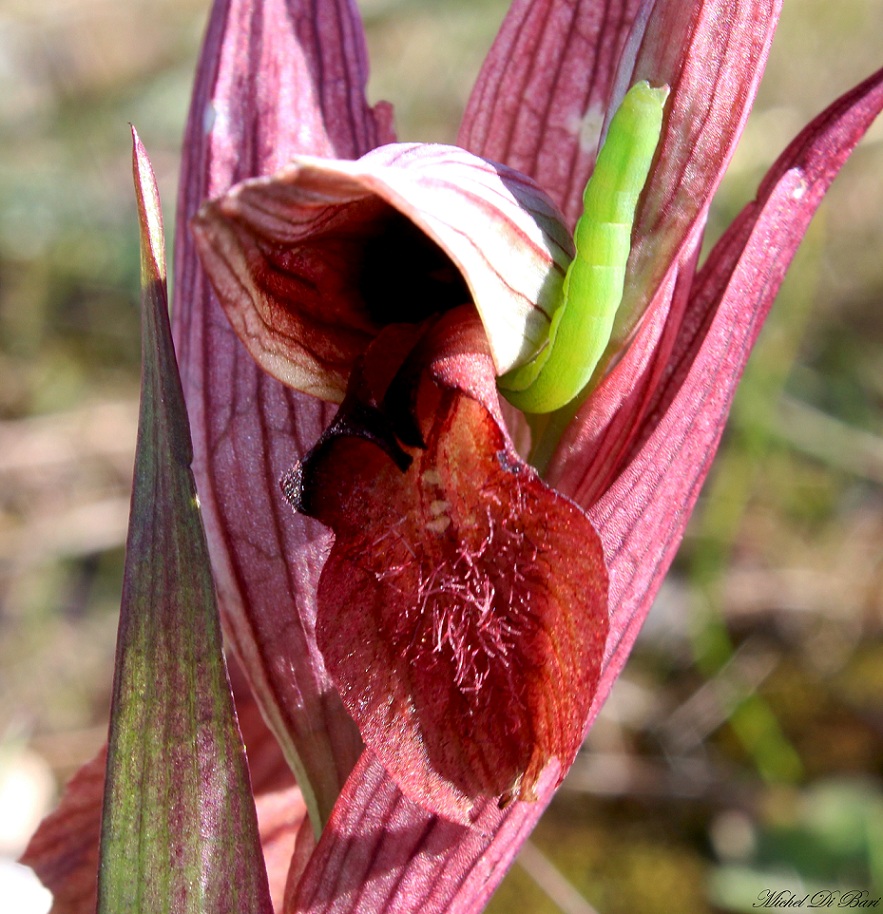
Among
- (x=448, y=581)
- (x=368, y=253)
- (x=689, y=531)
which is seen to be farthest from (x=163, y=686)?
(x=689, y=531)

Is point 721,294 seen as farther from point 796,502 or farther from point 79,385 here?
point 79,385

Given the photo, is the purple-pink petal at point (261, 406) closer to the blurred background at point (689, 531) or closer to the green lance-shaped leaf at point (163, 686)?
the green lance-shaped leaf at point (163, 686)

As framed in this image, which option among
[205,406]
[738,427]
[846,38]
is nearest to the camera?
[205,406]

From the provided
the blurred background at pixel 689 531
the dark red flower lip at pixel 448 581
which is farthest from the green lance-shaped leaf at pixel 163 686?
the blurred background at pixel 689 531

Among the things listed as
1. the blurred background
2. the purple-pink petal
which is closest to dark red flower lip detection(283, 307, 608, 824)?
the purple-pink petal

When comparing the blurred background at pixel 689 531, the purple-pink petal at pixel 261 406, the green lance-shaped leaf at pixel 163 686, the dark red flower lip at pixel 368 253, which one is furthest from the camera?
the blurred background at pixel 689 531

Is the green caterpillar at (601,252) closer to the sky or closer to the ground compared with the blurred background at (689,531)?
closer to the sky

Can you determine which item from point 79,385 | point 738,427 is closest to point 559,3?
point 738,427
